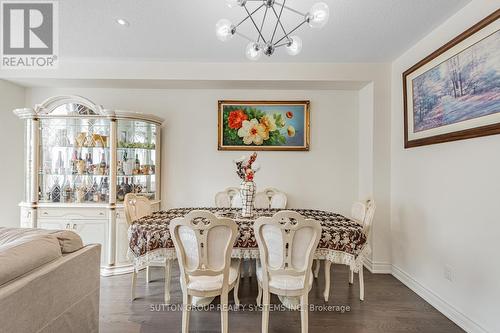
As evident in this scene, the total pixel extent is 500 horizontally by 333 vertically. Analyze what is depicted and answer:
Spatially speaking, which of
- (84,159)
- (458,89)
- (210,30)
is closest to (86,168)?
(84,159)

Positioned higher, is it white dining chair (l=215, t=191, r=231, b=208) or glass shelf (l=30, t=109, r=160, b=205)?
glass shelf (l=30, t=109, r=160, b=205)

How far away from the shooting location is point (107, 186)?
10.1 ft

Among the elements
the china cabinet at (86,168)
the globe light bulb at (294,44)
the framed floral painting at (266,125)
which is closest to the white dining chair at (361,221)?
the framed floral painting at (266,125)

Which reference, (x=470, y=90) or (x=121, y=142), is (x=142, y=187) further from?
(x=470, y=90)

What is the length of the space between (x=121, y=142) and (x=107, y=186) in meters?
0.61

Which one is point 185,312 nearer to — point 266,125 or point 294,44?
point 294,44

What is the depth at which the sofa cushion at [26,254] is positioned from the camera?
3.58 ft

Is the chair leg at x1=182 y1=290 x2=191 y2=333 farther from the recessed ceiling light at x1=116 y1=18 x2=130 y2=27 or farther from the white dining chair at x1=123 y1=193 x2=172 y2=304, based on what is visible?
the recessed ceiling light at x1=116 y1=18 x2=130 y2=27

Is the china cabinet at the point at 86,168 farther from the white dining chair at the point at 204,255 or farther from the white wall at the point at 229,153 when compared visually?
the white dining chair at the point at 204,255

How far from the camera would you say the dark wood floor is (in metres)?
1.93

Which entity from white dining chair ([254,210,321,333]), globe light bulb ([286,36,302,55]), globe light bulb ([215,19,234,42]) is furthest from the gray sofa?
globe light bulb ([286,36,302,55])

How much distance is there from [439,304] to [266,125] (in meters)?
2.75

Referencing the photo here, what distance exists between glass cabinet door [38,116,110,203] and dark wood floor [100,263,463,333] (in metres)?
1.25

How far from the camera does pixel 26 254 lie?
1.21 m
